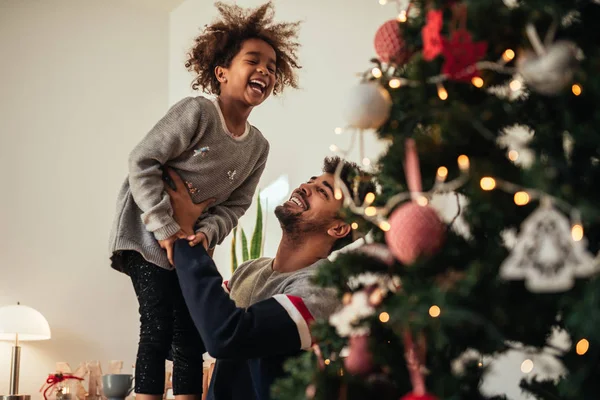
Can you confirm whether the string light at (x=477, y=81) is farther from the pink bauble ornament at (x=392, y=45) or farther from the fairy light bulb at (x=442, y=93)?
the pink bauble ornament at (x=392, y=45)

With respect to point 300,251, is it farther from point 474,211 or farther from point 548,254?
point 548,254

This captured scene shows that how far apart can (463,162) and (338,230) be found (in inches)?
41.9

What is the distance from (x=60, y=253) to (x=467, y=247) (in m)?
3.61

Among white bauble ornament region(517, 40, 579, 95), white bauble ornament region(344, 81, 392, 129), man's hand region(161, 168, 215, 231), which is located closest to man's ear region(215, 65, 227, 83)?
man's hand region(161, 168, 215, 231)

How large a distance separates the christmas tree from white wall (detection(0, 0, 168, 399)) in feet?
11.0

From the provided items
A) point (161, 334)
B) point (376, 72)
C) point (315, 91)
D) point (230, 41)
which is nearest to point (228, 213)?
point (161, 334)

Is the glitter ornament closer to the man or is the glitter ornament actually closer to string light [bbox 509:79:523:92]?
string light [bbox 509:79:523:92]

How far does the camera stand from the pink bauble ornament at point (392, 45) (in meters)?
1.09

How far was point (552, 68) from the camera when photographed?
83 centimetres

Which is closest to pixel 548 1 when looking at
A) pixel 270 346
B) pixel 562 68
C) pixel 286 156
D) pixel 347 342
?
pixel 562 68

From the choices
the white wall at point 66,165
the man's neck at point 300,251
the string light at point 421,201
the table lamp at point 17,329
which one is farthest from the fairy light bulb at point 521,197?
the white wall at point 66,165

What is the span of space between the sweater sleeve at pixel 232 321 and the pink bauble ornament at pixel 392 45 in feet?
2.36

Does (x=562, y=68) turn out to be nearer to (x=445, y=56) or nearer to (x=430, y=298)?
(x=445, y=56)

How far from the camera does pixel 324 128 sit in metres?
3.45
